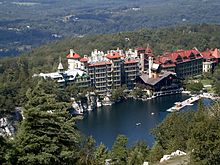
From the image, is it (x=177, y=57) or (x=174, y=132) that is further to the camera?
(x=177, y=57)

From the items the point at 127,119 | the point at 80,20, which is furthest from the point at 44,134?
the point at 80,20

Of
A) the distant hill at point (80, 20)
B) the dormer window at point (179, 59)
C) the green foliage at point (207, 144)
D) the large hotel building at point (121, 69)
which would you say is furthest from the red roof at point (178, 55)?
the distant hill at point (80, 20)

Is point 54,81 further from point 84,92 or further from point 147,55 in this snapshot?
point 147,55

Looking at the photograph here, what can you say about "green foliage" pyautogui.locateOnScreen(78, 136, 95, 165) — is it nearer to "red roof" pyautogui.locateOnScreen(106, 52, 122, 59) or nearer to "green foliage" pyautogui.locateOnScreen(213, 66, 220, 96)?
"green foliage" pyautogui.locateOnScreen(213, 66, 220, 96)

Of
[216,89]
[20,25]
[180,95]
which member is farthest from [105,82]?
[20,25]

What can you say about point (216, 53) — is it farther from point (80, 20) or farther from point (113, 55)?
point (80, 20)
